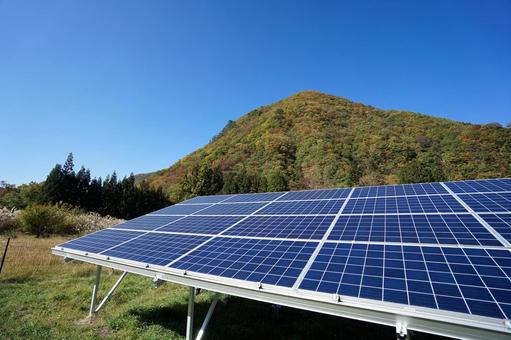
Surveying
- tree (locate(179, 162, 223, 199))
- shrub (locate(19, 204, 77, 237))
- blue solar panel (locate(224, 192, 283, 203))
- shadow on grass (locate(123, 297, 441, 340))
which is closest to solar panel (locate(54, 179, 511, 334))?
blue solar panel (locate(224, 192, 283, 203))

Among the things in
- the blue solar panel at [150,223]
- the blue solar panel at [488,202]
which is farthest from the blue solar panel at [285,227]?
the blue solar panel at [150,223]

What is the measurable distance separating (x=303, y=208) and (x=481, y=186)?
19.3 ft

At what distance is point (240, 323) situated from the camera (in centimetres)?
958

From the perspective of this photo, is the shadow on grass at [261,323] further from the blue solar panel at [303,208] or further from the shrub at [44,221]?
the shrub at [44,221]

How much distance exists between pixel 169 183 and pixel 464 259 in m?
73.8

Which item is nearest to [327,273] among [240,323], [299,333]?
[299,333]

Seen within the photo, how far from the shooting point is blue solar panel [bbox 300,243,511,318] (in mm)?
3791

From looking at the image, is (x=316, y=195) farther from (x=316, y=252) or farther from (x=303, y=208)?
(x=316, y=252)

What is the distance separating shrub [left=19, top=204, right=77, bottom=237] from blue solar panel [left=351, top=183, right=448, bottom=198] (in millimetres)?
30032

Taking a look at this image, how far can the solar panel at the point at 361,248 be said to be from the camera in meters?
4.09

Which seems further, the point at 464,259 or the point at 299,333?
the point at 299,333

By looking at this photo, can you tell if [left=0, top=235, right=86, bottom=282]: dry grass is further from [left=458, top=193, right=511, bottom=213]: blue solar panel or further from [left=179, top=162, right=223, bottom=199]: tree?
[left=179, top=162, right=223, bottom=199]: tree

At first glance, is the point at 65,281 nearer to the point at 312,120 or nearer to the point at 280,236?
the point at 280,236

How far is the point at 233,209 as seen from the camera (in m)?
11.8
